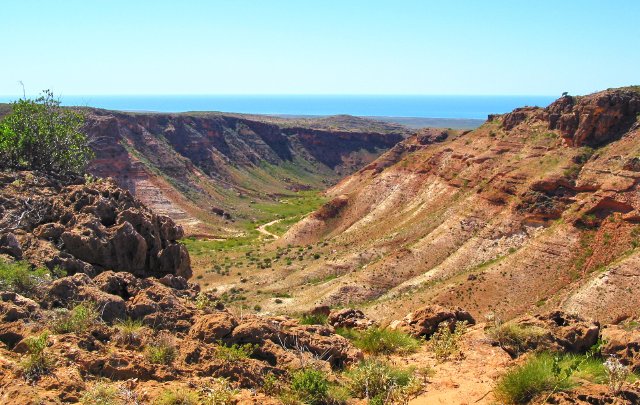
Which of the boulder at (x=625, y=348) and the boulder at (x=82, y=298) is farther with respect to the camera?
the boulder at (x=625, y=348)

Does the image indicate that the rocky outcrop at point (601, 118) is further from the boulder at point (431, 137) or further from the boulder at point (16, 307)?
the boulder at point (431, 137)

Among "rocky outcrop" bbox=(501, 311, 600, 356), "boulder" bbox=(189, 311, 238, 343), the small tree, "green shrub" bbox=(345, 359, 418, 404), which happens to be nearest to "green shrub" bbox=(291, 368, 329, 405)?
"green shrub" bbox=(345, 359, 418, 404)

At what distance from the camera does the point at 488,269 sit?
37.3 metres

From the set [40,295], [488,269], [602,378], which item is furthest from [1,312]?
[488,269]

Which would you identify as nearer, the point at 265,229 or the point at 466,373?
the point at 466,373

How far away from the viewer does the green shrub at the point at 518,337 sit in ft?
45.4

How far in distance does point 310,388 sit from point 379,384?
64.1 inches

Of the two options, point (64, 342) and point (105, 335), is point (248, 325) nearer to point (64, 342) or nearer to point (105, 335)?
point (105, 335)

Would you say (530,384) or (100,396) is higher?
(100,396)

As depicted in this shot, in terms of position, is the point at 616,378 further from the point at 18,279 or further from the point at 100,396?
the point at 18,279

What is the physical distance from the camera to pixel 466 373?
12641mm

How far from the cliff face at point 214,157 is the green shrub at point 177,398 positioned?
40.2 m

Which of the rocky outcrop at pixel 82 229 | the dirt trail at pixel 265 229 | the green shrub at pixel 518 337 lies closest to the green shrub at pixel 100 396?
the rocky outcrop at pixel 82 229

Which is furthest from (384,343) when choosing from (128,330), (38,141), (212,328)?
(38,141)
